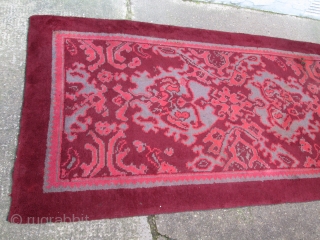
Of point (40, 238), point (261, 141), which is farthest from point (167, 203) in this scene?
point (261, 141)

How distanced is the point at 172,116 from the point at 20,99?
2.49 feet

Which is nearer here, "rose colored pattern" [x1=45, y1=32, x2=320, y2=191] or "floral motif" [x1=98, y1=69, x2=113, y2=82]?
"rose colored pattern" [x1=45, y1=32, x2=320, y2=191]

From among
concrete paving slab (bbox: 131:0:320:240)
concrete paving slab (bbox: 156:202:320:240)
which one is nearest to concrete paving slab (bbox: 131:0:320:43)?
concrete paving slab (bbox: 131:0:320:240)

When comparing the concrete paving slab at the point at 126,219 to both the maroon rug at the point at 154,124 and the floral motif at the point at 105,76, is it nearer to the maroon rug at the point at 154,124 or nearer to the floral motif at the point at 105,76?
the maroon rug at the point at 154,124

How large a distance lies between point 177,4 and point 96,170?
1.31m

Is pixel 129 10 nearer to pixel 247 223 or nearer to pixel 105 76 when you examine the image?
pixel 105 76

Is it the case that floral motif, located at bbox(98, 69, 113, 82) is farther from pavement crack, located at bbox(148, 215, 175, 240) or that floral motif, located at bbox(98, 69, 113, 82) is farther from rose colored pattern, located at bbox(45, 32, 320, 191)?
pavement crack, located at bbox(148, 215, 175, 240)

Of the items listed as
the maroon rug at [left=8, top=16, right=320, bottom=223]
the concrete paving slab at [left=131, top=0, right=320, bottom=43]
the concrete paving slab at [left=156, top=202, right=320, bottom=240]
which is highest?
the concrete paving slab at [left=131, top=0, right=320, bottom=43]

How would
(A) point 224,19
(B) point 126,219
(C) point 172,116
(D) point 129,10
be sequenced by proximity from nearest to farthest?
(B) point 126,219 < (C) point 172,116 < (D) point 129,10 < (A) point 224,19

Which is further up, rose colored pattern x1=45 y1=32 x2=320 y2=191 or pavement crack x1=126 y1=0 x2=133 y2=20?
pavement crack x1=126 y1=0 x2=133 y2=20

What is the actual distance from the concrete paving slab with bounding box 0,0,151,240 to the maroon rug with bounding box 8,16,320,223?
0.13 ft

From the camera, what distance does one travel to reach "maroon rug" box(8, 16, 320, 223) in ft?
3.98

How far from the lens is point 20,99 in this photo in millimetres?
1333

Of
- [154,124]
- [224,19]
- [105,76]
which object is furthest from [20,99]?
[224,19]
